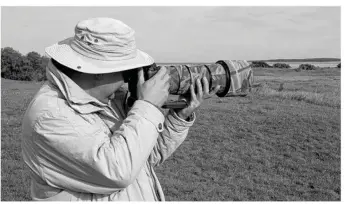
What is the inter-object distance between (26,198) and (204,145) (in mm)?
3728

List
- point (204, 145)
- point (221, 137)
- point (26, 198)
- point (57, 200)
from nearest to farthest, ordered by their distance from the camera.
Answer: point (57, 200) → point (26, 198) → point (204, 145) → point (221, 137)

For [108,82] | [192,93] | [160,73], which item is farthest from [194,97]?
[108,82]

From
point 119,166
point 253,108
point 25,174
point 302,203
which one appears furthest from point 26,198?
point 253,108

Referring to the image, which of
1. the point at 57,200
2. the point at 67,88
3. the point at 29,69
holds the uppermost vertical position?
the point at 67,88

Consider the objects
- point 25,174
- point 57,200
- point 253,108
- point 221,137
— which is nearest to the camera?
point 57,200

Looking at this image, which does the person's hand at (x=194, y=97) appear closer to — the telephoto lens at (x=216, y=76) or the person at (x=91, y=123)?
the telephoto lens at (x=216, y=76)

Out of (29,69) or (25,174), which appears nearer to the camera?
(25,174)

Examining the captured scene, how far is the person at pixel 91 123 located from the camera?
4.70 ft

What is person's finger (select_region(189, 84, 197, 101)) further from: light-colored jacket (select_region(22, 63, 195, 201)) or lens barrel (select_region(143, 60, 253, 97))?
light-colored jacket (select_region(22, 63, 195, 201))

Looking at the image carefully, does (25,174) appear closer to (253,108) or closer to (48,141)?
(48,141)

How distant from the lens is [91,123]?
157cm

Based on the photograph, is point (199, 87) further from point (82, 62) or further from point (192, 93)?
point (82, 62)

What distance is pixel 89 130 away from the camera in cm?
151

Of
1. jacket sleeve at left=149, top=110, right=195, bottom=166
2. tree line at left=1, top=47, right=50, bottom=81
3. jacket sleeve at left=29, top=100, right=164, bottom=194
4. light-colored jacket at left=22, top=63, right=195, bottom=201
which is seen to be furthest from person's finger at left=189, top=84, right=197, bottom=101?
tree line at left=1, top=47, right=50, bottom=81
